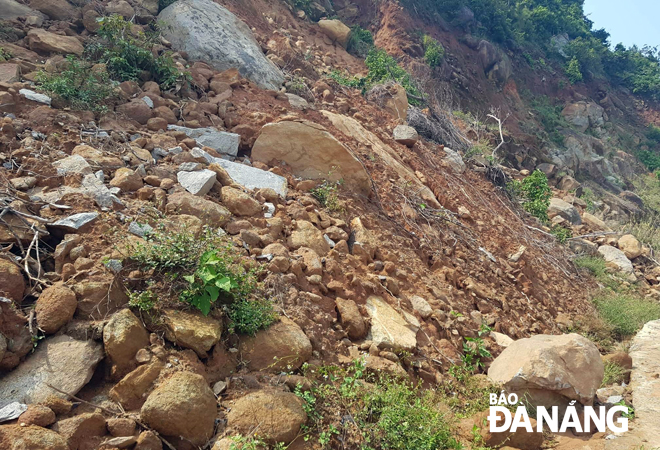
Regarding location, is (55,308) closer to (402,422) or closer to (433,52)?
(402,422)

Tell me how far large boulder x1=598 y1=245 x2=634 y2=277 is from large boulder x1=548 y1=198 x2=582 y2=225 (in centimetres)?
94

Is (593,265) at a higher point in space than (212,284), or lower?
higher

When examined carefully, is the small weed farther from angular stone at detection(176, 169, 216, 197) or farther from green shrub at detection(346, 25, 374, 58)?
green shrub at detection(346, 25, 374, 58)

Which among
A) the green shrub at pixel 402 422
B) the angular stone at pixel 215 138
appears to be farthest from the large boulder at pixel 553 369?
the angular stone at pixel 215 138

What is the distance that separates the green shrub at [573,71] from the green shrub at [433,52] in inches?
316

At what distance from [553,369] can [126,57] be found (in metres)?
5.05

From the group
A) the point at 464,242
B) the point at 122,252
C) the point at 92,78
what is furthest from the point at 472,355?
the point at 92,78

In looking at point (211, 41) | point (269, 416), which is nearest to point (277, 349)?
point (269, 416)

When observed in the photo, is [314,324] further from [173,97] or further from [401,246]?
[173,97]

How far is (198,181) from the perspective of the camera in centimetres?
337

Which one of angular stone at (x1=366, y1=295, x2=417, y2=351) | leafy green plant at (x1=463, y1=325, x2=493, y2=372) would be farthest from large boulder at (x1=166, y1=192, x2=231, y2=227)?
leafy green plant at (x1=463, y1=325, x2=493, y2=372)

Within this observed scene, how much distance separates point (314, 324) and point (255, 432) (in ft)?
2.86

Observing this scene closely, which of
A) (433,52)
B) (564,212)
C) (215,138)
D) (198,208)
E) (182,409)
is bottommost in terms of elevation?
(182,409)

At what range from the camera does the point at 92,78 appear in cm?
414
